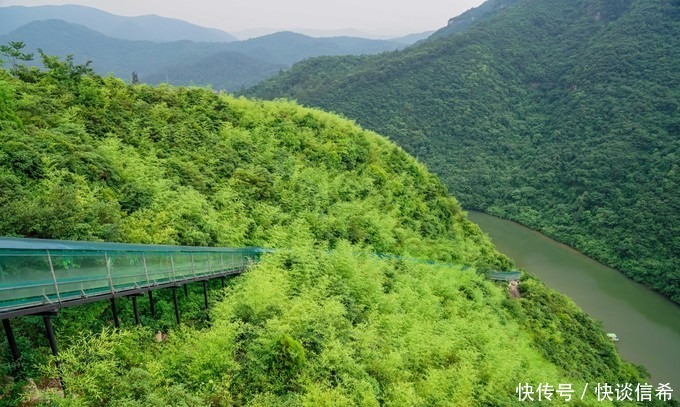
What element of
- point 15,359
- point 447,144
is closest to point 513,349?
point 15,359

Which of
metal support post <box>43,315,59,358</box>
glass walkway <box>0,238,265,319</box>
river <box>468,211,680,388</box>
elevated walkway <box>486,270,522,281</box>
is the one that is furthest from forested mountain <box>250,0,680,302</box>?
metal support post <box>43,315,59,358</box>

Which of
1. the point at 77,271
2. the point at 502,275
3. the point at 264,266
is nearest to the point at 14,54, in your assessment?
the point at 264,266

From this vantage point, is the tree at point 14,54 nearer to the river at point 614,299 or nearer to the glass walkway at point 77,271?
the glass walkway at point 77,271

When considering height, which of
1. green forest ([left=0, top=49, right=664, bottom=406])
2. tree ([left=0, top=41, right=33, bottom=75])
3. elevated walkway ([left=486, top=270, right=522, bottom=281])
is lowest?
elevated walkway ([left=486, top=270, right=522, bottom=281])

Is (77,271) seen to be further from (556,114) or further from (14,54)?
(556,114)

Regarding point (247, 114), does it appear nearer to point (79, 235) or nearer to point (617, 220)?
point (79, 235)

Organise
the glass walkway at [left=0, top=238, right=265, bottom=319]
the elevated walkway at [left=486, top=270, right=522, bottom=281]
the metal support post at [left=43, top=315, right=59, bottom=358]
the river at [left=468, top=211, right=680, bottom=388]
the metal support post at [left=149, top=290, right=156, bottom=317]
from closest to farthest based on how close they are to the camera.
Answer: the glass walkway at [left=0, top=238, right=265, bottom=319]
the metal support post at [left=43, top=315, right=59, bottom=358]
the metal support post at [left=149, top=290, right=156, bottom=317]
the elevated walkway at [left=486, top=270, right=522, bottom=281]
the river at [left=468, top=211, right=680, bottom=388]

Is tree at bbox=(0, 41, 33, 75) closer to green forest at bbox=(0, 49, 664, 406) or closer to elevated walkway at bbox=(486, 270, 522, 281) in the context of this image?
green forest at bbox=(0, 49, 664, 406)
